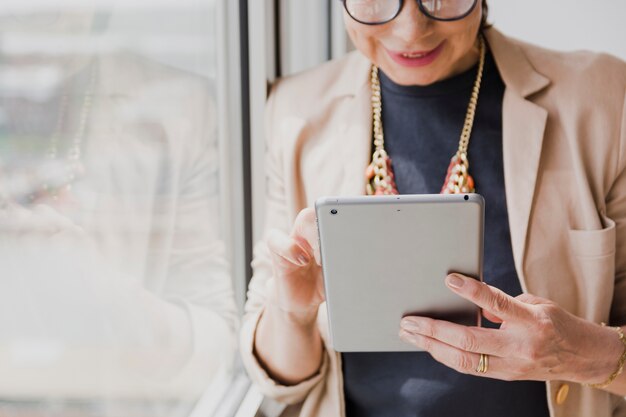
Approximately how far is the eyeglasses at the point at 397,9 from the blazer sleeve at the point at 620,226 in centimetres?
28

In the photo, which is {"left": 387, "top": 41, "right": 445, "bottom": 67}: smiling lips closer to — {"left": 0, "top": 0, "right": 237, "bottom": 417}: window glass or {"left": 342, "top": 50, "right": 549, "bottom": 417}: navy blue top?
{"left": 342, "top": 50, "right": 549, "bottom": 417}: navy blue top

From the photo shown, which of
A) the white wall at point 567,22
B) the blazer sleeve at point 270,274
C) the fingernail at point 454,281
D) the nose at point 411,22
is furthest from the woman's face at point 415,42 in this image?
the white wall at point 567,22

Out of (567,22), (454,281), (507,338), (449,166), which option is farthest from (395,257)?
(567,22)

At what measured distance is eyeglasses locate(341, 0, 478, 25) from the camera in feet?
2.89

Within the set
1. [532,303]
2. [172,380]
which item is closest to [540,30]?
[532,303]

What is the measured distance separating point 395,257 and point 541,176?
0.34 m

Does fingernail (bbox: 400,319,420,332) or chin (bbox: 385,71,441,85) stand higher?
chin (bbox: 385,71,441,85)

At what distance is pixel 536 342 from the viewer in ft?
2.61

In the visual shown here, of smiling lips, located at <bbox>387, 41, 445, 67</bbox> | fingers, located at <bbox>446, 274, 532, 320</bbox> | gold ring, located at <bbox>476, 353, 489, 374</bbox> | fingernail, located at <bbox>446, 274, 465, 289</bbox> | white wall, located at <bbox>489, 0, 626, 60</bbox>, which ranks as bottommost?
gold ring, located at <bbox>476, 353, 489, 374</bbox>

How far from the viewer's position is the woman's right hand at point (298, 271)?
0.82m

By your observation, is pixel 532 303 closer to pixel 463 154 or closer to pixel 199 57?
pixel 463 154

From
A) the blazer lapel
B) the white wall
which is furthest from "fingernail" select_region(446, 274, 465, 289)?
the white wall

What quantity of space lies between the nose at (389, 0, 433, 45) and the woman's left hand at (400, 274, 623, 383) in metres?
0.33

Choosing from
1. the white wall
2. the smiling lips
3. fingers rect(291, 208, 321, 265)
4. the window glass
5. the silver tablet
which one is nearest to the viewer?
the window glass
